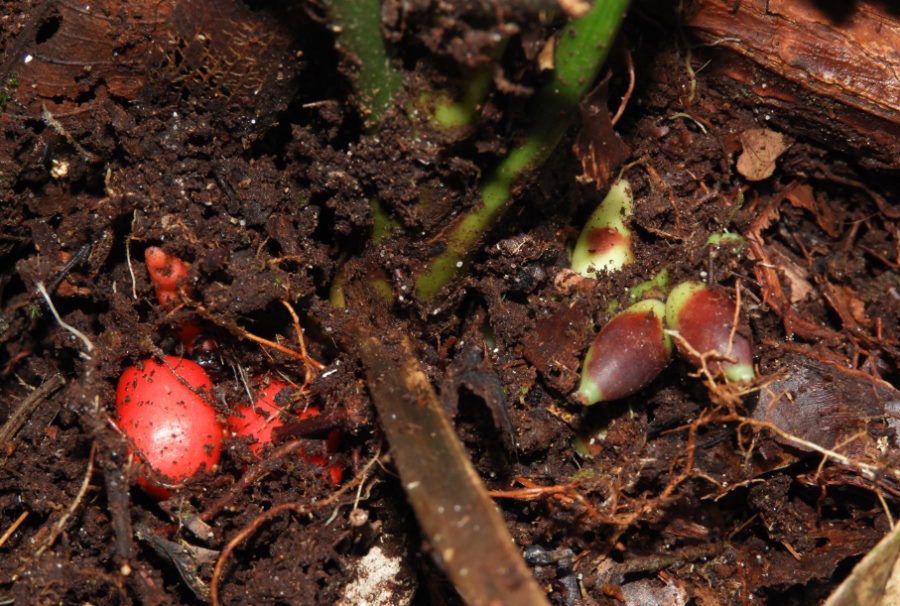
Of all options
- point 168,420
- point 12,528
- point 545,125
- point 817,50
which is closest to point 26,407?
point 12,528

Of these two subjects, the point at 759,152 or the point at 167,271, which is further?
the point at 759,152

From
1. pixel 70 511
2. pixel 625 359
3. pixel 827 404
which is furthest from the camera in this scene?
pixel 827 404

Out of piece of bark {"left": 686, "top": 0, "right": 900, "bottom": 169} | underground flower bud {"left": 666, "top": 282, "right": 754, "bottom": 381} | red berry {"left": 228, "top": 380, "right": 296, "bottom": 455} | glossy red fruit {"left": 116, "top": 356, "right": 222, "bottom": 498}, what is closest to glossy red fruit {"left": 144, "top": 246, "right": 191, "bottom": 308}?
glossy red fruit {"left": 116, "top": 356, "right": 222, "bottom": 498}

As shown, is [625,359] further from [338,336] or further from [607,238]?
[338,336]

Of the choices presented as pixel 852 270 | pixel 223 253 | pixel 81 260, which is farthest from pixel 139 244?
pixel 852 270

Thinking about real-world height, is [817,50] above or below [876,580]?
above

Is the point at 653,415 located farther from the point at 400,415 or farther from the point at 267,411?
the point at 267,411

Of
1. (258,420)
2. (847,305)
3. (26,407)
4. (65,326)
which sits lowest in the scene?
(26,407)

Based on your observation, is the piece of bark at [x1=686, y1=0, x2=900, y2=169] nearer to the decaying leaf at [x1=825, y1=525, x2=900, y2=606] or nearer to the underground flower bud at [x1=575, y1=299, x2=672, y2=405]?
the underground flower bud at [x1=575, y1=299, x2=672, y2=405]
